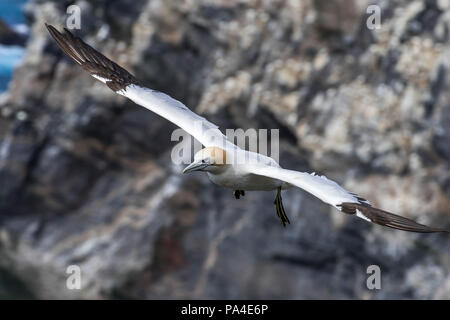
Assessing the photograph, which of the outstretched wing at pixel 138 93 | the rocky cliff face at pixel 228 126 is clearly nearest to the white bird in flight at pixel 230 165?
the outstretched wing at pixel 138 93

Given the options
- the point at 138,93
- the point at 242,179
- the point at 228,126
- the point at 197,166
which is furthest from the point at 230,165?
the point at 228,126

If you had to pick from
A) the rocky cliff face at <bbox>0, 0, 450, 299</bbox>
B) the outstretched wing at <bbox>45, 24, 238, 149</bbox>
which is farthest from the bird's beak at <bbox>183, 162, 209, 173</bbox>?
Answer: the rocky cliff face at <bbox>0, 0, 450, 299</bbox>

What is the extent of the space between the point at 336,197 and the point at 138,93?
2.49m

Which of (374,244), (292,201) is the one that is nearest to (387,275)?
(374,244)

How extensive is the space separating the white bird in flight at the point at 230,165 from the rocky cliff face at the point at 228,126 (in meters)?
6.42

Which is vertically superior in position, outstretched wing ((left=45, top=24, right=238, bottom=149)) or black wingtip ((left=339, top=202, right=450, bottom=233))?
outstretched wing ((left=45, top=24, right=238, bottom=149))

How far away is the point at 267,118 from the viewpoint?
13.2m

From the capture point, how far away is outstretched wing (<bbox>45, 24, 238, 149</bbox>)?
5.78m

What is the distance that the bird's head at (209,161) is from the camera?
4965 mm

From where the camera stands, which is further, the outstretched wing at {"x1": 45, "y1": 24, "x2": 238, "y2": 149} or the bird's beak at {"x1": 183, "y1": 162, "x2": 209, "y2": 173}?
the outstretched wing at {"x1": 45, "y1": 24, "x2": 238, "y2": 149}

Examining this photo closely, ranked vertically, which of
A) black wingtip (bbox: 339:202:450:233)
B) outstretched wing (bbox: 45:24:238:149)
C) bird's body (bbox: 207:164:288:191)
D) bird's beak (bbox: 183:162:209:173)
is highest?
outstretched wing (bbox: 45:24:238:149)

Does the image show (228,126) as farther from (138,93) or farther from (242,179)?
(242,179)

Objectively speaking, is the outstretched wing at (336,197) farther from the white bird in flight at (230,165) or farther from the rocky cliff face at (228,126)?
the rocky cliff face at (228,126)

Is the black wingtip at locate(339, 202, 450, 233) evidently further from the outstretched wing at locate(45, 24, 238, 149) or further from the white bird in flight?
the outstretched wing at locate(45, 24, 238, 149)
